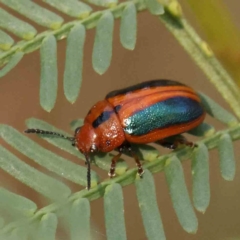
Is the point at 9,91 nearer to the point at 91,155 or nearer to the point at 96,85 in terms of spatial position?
the point at 96,85

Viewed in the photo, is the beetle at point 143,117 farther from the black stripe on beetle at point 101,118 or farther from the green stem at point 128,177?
the green stem at point 128,177

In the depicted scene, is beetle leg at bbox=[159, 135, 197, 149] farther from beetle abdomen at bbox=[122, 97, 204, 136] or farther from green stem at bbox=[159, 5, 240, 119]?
green stem at bbox=[159, 5, 240, 119]

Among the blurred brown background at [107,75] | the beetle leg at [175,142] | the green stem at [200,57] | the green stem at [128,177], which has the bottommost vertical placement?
the green stem at [128,177]

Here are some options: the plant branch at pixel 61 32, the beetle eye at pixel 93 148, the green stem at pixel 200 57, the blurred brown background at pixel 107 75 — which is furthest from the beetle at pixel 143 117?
the blurred brown background at pixel 107 75

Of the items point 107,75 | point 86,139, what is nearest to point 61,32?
point 86,139

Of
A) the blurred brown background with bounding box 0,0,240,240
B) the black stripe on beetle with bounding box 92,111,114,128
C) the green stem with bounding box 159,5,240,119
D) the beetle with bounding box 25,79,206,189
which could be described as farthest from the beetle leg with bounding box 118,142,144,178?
the blurred brown background with bounding box 0,0,240,240

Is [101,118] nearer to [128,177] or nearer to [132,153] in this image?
[132,153]

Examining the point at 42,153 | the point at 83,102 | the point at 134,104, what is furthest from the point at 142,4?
the point at 83,102
